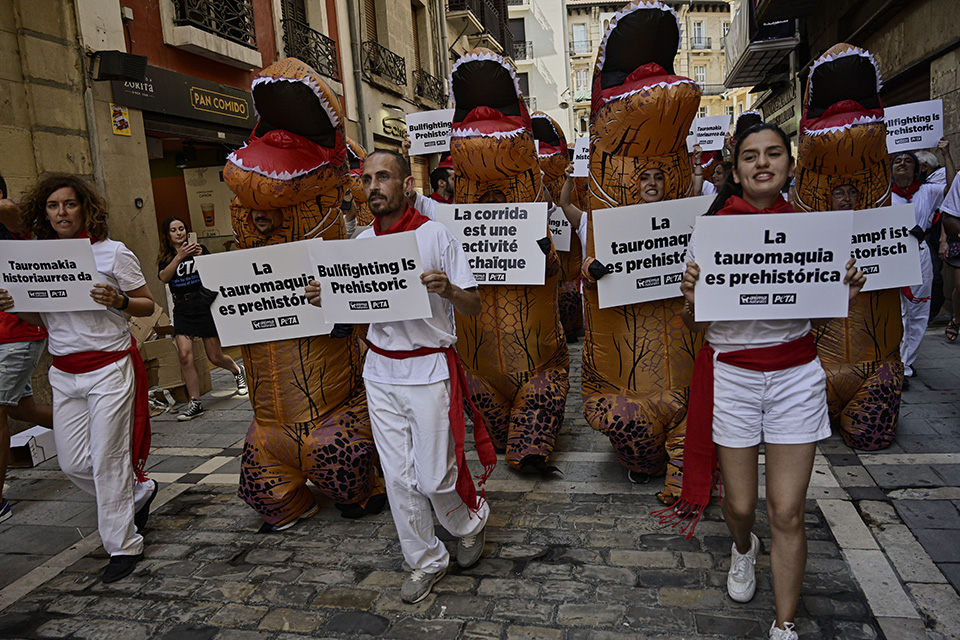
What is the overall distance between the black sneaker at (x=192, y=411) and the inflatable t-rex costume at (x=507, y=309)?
10.3ft

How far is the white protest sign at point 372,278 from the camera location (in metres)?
2.89

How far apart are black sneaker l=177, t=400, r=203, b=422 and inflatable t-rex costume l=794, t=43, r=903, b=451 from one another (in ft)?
17.4

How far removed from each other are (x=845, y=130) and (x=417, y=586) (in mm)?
3670

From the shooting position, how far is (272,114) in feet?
12.1

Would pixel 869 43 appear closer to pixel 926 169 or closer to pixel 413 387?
pixel 926 169

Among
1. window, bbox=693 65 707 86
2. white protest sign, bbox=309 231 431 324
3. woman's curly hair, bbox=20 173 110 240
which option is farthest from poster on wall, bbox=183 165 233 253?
window, bbox=693 65 707 86

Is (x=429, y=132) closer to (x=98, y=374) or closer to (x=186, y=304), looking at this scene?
(x=186, y=304)

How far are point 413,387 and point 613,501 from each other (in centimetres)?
161

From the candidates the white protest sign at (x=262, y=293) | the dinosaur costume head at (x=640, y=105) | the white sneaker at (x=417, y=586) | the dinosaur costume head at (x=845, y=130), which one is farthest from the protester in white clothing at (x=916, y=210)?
the white protest sign at (x=262, y=293)

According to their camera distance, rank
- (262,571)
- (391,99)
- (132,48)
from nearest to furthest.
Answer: (262,571)
(132,48)
(391,99)

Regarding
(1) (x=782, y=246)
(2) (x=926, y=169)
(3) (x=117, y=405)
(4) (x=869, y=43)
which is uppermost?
(4) (x=869, y=43)

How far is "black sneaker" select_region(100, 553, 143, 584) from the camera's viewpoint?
3.36 meters

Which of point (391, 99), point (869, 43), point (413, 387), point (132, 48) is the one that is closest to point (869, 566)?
point (413, 387)

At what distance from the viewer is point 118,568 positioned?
3.39m
